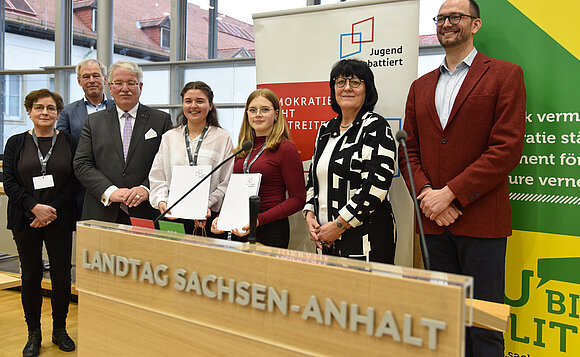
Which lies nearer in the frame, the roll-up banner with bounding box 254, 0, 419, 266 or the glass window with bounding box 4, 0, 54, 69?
the roll-up banner with bounding box 254, 0, 419, 266

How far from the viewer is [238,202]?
211 centimetres

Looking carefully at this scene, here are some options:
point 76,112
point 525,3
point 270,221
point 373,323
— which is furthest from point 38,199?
point 525,3

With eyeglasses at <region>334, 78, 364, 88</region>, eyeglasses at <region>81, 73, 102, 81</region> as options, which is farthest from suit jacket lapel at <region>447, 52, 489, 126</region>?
eyeglasses at <region>81, 73, 102, 81</region>

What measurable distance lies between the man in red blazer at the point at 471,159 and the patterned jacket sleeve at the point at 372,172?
0.45 ft

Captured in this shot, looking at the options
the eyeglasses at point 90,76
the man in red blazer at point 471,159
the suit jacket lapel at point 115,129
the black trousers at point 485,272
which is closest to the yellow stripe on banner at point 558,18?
the man in red blazer at point 471,159

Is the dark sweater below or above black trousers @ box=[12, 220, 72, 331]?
above

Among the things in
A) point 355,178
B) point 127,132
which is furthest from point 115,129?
point 355,178

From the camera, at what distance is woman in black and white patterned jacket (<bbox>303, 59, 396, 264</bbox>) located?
210 cm

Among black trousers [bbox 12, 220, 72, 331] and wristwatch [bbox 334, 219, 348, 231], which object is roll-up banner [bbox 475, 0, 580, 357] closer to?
wristwatch [bbox 334, 219, 348, 231]

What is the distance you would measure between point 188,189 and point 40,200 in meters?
1.39

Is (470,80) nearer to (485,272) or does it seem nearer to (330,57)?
(485,272)

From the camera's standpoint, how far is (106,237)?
1.56 meters

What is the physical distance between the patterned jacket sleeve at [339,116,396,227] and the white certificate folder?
408 millimetres

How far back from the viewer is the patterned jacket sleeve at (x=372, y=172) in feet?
6.82
